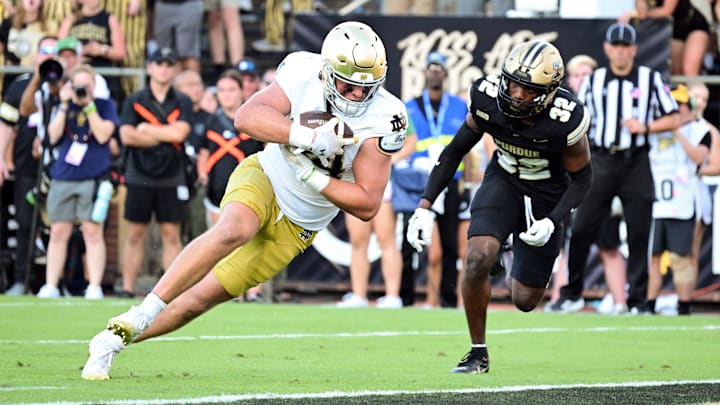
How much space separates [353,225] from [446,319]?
195 cm

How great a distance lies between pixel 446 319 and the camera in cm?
1060

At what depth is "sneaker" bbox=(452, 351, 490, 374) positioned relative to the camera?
689cm

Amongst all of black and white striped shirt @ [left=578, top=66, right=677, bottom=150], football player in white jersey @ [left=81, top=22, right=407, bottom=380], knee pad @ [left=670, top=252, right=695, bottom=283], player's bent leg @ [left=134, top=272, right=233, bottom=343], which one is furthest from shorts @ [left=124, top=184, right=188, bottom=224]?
player's bent leg @ [left=134, top=272, right=233, bottom=343]

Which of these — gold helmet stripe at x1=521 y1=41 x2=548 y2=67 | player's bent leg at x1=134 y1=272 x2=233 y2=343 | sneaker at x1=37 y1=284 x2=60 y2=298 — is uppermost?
gold helmet stripe at x1=521 y1=41 x2=548 y2=67

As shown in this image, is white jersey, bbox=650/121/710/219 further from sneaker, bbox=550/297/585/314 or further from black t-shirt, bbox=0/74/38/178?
black t-shirt, bbox=0/74/38/178

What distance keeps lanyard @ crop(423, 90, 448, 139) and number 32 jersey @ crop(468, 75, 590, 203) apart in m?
4.64

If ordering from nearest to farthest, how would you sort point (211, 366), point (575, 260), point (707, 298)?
point (211, 366) < point (575, 260) < point (707, 298)

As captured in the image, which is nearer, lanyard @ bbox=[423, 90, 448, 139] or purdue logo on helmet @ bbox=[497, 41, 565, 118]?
purdue logo on helmet @ bbox=[497, 41, 565, 118]

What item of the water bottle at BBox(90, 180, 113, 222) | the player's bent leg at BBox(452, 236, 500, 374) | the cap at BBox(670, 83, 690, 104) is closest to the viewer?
the player's bent leg at BBox(452, 236, 500, 374)

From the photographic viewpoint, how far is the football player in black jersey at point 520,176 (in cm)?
693

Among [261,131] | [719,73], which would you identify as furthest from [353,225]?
[261,131]

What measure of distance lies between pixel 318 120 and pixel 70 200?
253 inches

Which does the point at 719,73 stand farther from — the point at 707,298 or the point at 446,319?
the point at 446,319

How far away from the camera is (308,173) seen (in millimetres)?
6117
